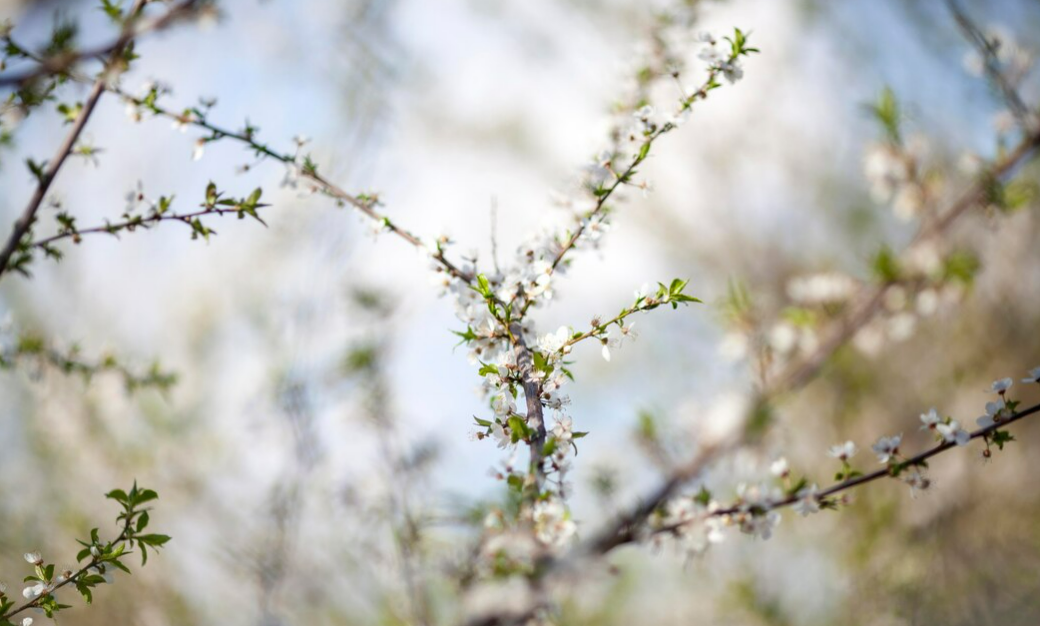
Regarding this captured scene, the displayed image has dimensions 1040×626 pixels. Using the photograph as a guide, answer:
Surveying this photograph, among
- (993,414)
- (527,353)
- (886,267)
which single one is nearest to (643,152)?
(527,353)

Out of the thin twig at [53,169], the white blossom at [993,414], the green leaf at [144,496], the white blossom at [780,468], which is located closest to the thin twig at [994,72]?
the white blossom at [993,414]

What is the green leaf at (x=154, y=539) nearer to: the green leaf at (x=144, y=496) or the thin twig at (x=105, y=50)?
the green leaf at (x=144, y=496)

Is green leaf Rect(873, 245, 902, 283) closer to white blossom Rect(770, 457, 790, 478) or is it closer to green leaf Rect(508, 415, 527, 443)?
white blossom Rect(770, 457, 790, 478)

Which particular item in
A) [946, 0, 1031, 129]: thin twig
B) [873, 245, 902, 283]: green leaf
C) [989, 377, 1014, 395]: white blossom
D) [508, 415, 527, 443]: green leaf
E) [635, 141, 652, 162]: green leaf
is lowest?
[989, 377, 1014, 395]: white blossom

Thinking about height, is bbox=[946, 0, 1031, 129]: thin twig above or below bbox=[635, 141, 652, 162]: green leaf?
above

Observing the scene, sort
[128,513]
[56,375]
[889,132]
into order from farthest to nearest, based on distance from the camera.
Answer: [56,375] → [889,132] → [128,513]

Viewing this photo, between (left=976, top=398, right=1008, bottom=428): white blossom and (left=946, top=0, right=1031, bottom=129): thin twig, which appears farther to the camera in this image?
(left=946, top=0, right=1031, bottom=129): thin twig

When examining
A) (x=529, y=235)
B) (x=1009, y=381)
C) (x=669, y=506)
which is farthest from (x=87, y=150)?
(x=1009, y=381)

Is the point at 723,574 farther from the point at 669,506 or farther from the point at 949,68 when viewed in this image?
the point at 949,68

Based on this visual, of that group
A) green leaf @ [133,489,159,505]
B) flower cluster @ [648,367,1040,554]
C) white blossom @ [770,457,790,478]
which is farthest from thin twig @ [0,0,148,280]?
white blossom @ [770,457,790,478]

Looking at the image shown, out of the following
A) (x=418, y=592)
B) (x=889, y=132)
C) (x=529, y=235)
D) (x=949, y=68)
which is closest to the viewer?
(x=529, y=235)

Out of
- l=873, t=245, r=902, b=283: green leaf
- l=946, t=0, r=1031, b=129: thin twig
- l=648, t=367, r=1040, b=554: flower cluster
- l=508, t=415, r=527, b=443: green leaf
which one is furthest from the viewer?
l=873, t=245, r=902, b=283: green leaf
